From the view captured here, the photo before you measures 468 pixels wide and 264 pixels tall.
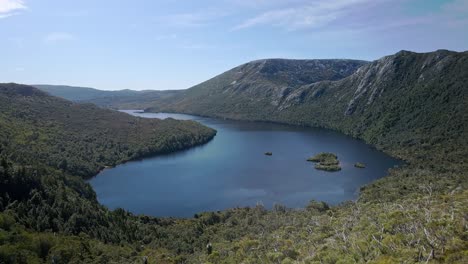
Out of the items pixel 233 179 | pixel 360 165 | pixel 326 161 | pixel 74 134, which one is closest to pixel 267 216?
pixel 233 179

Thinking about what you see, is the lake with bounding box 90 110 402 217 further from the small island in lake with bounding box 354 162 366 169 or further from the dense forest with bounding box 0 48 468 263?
the dense forest with bounding box 0 48 468 263

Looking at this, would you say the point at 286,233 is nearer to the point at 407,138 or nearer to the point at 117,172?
the point at 117,172

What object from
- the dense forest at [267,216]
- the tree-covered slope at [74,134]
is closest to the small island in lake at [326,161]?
the dense forest at [267,216]

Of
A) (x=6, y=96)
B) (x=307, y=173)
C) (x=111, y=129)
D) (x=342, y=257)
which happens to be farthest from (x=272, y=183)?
(x=6, y=96)

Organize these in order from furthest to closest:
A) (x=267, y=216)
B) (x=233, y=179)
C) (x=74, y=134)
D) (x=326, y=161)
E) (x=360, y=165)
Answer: (x=74, y=134), (x=326, y=161), (x=360, y=165), (x=233, y=179), (x=267, y=216)

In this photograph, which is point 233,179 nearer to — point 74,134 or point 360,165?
point 360,165
